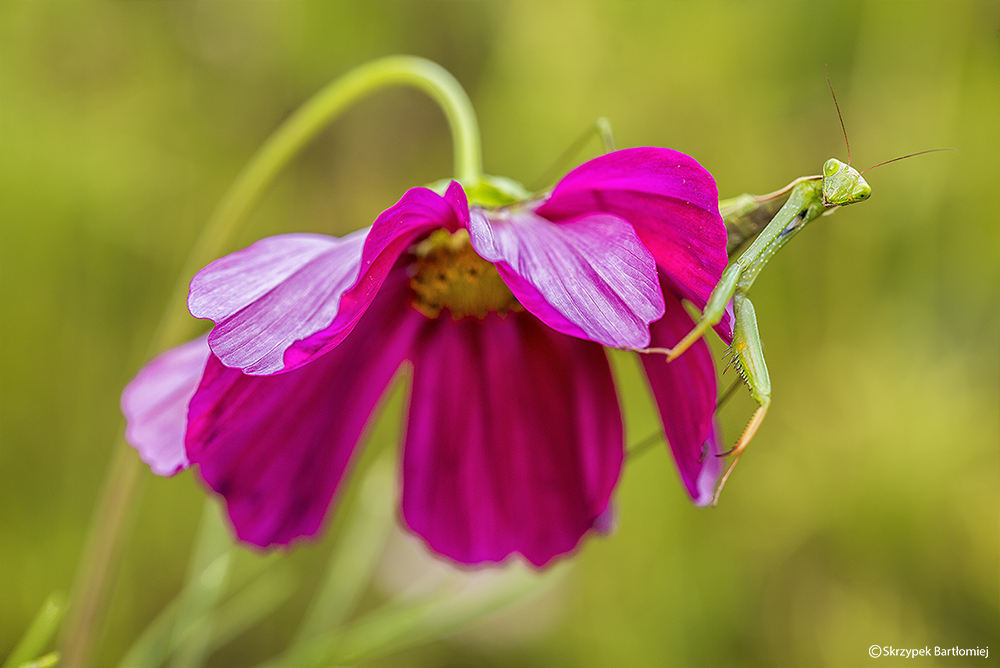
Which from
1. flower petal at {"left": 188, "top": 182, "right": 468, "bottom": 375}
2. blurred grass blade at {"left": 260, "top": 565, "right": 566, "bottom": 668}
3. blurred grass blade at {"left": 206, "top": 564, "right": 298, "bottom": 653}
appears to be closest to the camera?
flower petal at {"left": 188, "top": 182, "right": 468, "bottom": 375}

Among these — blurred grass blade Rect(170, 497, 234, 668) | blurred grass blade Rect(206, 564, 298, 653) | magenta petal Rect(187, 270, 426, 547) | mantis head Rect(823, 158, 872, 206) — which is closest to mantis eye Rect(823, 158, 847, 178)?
mantis head Rect(823, 158, 872, 206)

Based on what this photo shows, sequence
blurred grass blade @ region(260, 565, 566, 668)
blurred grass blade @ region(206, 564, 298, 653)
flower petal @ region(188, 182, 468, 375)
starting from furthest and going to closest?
1. blurred grass blade @ region(206, 564, 298, 653)
2. blurred grass blade @ region(260, 565, 566, 668)
3. flower petal @ region(188, 182, 468, 375)

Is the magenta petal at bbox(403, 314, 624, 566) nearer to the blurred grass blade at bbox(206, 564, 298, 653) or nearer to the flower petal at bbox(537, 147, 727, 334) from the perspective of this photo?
the flower petal at bbox(537, 147, 727, 334)

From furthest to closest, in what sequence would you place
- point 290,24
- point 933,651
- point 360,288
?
1. point 290,24
2. point 933,651
3. point 360,288

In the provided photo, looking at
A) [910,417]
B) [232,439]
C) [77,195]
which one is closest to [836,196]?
[232,439]

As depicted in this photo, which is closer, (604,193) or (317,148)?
(604,193)

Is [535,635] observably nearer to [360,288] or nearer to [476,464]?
[476,464]

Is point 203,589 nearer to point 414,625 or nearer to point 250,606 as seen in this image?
point 414,625
